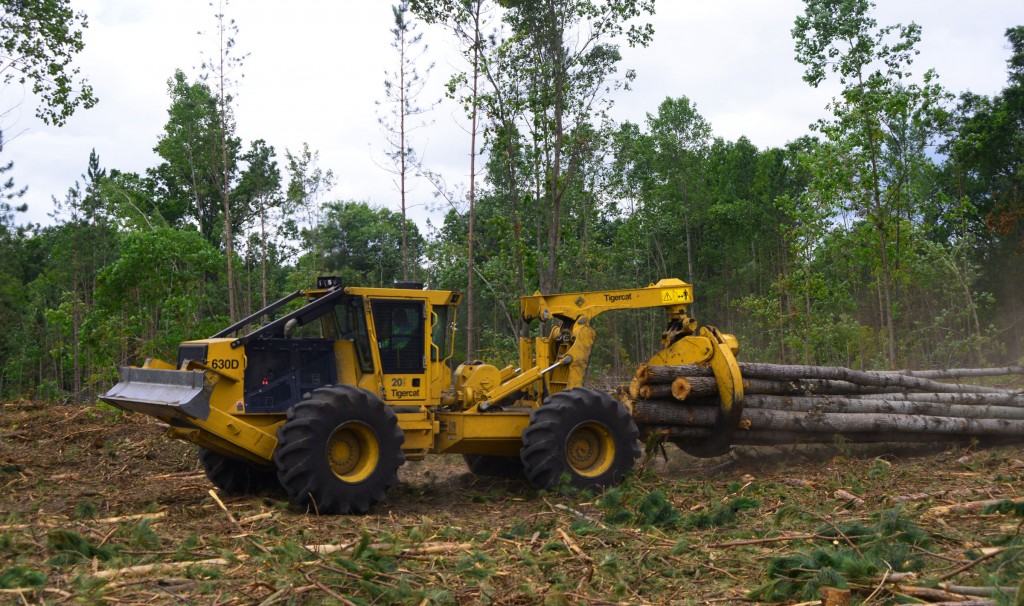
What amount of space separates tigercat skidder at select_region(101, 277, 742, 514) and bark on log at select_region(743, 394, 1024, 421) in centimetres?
103

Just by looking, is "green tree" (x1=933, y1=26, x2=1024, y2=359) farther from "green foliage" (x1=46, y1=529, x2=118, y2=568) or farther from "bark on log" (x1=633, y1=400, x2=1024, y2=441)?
"green foliage" (x1=46, y1=529, x2=118, y2=568)

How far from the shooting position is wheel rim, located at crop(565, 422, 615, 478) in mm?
11539

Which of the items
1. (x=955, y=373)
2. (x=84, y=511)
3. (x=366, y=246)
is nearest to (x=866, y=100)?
(x=955, y=373)

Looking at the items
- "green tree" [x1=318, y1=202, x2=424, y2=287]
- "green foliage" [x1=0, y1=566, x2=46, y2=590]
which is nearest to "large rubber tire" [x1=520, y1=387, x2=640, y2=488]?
"green foliage" [x1=0, y1=566, x2=46, y2=590]

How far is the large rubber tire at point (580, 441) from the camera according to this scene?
1115cm

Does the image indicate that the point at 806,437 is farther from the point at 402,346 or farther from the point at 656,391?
the point at 402,346

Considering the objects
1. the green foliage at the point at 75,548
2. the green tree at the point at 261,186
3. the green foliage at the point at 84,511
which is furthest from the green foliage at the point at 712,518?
the green tree at the point at 261,186

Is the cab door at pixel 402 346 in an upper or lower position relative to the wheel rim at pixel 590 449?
upper

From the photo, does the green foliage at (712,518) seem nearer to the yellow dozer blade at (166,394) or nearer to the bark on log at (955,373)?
the yellow dozer blade at (166,394)

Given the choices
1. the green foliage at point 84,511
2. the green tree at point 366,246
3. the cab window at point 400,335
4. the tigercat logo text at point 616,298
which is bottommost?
the green foliage at point 84,511

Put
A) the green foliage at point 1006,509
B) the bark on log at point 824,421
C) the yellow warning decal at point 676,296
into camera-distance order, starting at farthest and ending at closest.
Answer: the yellow warning decal at point 676,296 < the bark on log at point 824,421 < the green foliage at point 1006,509

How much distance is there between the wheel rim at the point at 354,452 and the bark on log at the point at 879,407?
5347mm

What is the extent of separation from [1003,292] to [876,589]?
4151 cm

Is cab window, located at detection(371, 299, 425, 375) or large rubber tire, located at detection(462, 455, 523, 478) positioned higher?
cab window, located at detection(371, 299, 425, 375)
